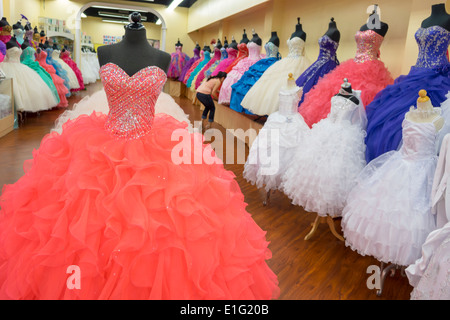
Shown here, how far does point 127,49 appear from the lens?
1678 millimetres

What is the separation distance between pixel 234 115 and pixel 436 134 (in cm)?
455

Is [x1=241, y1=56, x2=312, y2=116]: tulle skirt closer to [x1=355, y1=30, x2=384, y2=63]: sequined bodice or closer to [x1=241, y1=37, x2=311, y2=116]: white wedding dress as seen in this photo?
[x1=241, y1=37, x2=311, y2=116]: white wedding dress

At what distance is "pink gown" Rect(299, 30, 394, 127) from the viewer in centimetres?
310

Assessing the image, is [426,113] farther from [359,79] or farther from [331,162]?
[359,79]

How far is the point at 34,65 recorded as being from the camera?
655cm

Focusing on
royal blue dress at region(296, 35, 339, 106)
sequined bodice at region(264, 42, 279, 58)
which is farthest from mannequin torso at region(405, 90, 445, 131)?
sequined bodice at region(264, 42, 279, 58)

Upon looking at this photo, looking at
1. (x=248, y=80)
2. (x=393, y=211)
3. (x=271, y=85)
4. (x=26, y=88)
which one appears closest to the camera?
(x=393, y=211)

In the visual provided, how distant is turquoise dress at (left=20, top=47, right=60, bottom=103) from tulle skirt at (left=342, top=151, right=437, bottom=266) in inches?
253

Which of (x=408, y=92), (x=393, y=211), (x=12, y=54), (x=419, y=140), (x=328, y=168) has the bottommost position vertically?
(x=393, y=211)

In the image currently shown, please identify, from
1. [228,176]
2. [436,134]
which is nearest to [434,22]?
[436,134]

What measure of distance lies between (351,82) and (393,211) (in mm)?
1537

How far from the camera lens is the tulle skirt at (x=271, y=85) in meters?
4.21

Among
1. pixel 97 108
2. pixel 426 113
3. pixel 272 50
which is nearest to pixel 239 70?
pixel 272 50
